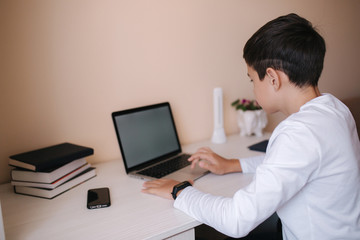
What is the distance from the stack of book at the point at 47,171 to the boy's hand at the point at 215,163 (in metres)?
0.42

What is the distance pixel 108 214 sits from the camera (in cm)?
87

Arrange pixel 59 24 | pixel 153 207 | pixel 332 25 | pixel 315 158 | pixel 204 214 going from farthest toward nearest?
pixel 332 25 → pixel 59 24 → pixel 153 207 → pixel 204 214 → pixel 315 158

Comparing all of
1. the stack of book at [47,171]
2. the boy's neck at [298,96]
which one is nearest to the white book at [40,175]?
the stack of book at [47,171]

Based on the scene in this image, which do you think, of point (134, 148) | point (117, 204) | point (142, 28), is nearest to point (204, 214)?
point (117, 204)

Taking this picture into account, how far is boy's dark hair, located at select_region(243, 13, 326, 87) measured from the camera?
0.79 m

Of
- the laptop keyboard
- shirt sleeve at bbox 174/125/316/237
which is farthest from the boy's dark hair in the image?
the laptop keyboard

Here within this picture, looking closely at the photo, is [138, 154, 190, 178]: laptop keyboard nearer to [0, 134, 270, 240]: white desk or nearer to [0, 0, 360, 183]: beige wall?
[0, 134, 270, 240]: white desk

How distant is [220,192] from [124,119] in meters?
0.51

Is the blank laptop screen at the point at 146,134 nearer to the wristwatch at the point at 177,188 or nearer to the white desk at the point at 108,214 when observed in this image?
the white desk at the point at 108,214

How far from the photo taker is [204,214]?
2.63ft

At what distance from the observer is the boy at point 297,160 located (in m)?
0.70

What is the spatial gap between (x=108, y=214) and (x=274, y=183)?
489mm

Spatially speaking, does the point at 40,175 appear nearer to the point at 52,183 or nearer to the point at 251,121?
the point at 52,183

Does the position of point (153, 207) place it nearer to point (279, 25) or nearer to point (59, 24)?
point (279, 25)
